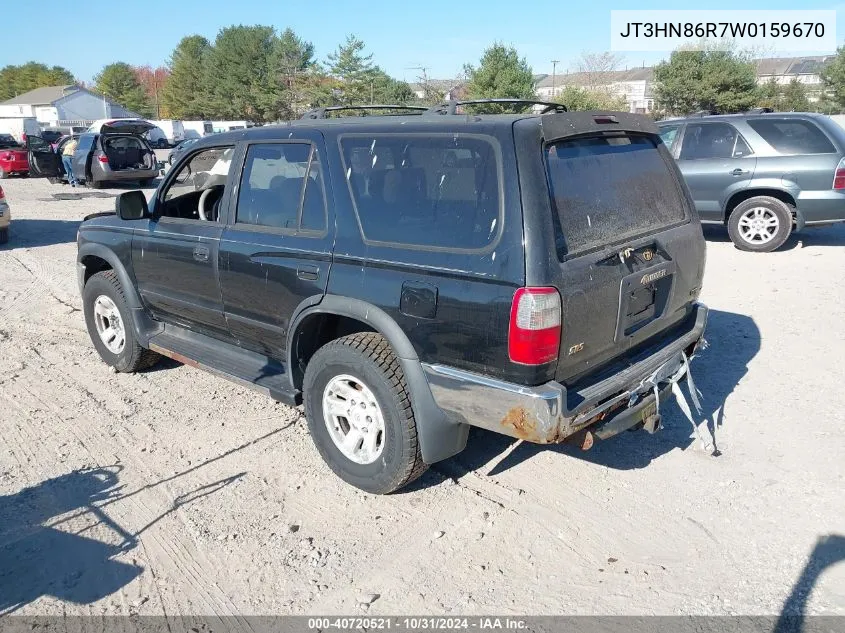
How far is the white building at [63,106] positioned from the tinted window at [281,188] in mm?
84649

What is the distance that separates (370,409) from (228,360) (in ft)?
4.50

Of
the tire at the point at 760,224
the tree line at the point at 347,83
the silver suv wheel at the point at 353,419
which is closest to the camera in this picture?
the silver suv wheel at the point at 353,419

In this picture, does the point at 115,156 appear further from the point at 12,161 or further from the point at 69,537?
the point at 69,537

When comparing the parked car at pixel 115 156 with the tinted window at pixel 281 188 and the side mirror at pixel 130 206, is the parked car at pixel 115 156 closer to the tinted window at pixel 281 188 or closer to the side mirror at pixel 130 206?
the side mirror at pixel 130 206

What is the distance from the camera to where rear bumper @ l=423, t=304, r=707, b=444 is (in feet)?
9.51

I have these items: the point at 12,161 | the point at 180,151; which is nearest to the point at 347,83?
the point at 12,161

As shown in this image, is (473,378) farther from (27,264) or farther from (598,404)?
(27,264)

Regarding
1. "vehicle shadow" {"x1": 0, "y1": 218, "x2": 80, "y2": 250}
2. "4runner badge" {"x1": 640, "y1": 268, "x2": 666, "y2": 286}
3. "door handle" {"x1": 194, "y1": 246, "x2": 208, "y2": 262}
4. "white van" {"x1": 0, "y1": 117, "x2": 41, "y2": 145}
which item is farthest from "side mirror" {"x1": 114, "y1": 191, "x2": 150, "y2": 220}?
"white van" {"x1": 0, "y1": 117, "x2": 41, "y2": 145}

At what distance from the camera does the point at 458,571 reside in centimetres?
305

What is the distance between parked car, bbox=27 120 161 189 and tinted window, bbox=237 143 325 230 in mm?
15395

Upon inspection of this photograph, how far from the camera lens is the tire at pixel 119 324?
514 centimetres

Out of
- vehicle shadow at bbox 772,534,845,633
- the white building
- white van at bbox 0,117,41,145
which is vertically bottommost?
vehicle shadow at bbox 772,534,845,633

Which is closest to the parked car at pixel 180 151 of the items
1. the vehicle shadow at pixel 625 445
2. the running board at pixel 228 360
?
the running board at pixel 228 360

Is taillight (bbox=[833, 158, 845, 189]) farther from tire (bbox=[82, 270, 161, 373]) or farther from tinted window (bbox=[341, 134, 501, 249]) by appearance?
tire (bbox=[82, 270, 161, 373])
